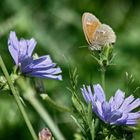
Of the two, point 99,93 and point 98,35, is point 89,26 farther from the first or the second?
point 99,93

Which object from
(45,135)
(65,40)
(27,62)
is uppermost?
(27,62)

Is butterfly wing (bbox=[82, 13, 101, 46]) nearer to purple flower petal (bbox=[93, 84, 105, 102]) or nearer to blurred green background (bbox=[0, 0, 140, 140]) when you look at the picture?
purple flower petal (bbox=[93, 84, 105, 102])

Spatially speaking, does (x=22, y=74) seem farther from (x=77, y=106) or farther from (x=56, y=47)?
(x=56, y=47)

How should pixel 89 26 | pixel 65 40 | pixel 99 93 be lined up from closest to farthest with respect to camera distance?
1. pixel 99 93
2. pixel 89 26
3. pixel 65 40

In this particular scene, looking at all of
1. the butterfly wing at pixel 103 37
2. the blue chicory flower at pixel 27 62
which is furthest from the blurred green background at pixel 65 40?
the butterfly wing at pixel 103 37

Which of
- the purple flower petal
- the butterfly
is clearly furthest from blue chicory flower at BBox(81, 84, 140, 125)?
the butterfly

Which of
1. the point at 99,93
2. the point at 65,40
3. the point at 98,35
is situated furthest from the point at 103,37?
the point at 65,40

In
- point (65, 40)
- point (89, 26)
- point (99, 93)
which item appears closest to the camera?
point (99, 93)
